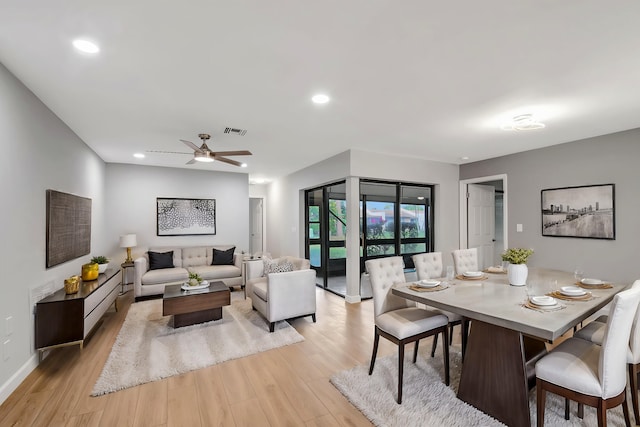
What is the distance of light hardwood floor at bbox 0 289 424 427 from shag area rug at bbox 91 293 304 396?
0.35 ft

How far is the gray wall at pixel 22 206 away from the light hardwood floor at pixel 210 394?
314mm

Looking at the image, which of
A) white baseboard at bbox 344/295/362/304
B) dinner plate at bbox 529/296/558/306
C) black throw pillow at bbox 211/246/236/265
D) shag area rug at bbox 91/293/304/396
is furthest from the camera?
black throw pillow at bbox 211/246/236/265

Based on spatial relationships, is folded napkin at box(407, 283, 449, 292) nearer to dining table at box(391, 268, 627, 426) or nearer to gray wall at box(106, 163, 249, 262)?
dining table at box(391, 268, 627, 426)

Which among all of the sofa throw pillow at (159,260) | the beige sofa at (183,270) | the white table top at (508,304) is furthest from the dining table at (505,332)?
the sofa throw pillow at (159,260)

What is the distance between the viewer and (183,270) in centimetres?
527

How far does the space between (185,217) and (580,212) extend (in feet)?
22.8

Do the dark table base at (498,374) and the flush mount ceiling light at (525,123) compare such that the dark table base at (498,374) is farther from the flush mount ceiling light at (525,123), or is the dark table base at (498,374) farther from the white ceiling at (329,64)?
the flush mount ceiling light at (525,123)

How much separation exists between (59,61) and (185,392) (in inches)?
105

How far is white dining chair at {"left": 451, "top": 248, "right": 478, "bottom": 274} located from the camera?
354cm

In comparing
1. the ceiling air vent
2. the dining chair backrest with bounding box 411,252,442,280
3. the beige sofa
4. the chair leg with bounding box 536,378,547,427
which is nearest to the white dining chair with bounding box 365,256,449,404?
the dining chair backrest with bounding box 411,252,442,280

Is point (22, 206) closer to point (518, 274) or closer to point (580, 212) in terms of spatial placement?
point (518, 274)

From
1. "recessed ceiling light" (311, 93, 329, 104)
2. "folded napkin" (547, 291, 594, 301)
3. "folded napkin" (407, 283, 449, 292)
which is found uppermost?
"recessed ceiling light" (311, 93, 329, 104)

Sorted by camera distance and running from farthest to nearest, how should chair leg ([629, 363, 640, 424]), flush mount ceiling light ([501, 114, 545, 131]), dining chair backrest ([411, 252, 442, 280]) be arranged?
dining chair backrest ([411, 252, 442, 280]) → flush mount ceiling light ([501, 114, 545, 131]) → chair leg ([629, 363, 640, 424])

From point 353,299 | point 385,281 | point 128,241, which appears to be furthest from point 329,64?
point 128,241
